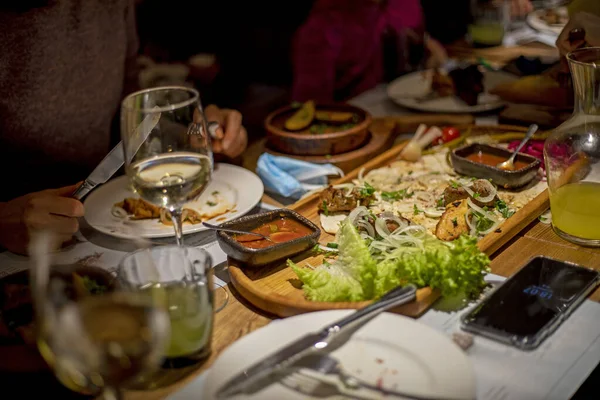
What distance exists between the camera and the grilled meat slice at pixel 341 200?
219 cm

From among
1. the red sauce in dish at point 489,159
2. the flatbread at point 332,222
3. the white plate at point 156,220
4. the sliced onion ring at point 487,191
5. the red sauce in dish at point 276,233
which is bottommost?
the white plate at point 156,220

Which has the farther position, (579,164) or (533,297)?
(579,164)

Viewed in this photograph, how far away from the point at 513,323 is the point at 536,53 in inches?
119

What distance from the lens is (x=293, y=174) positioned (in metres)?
2.54

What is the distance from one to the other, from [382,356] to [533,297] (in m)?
0.45

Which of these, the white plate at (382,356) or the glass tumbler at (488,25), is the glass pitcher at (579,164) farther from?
the glass tumbler at (488,25)

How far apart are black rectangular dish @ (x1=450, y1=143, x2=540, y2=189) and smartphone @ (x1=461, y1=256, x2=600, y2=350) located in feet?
1.79

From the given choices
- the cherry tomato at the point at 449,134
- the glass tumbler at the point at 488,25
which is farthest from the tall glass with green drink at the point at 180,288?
the glass tumbler at the point at 488,25

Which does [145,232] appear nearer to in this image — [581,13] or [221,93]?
[581,13]

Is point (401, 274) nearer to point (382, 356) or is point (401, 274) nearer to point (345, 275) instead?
point (345, 275)

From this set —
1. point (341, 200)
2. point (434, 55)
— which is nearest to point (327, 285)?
point (341, 200)

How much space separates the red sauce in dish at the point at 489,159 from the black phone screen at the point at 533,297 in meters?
0.67

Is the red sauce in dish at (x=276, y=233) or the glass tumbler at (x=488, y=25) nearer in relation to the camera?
the red sauce in dish at (x=276, y=233)

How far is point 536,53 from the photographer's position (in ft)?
13.6
